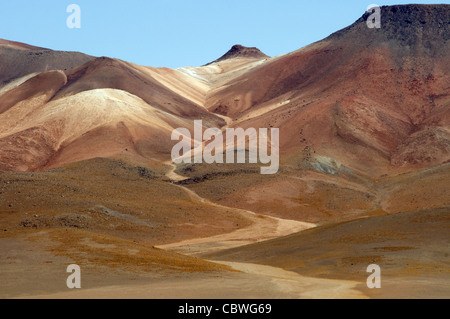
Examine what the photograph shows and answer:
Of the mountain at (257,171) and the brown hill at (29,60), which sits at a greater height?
the brown hill at (29,60)

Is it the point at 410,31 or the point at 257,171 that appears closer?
the point at 257,171

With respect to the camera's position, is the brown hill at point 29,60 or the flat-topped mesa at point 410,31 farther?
the brown hill at point 29,60

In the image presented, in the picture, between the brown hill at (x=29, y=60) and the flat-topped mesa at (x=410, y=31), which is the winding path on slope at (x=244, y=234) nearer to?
→ the flat-topped mesa at (x=410, y=31)

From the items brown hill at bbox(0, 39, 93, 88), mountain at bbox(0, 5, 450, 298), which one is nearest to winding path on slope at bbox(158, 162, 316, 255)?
mountain at bbox(0, 5, 450, 298)

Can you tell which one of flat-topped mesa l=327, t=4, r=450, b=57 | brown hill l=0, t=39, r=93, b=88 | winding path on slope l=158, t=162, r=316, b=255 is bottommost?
winding path on slope l=158, t=162, r=316, b=255

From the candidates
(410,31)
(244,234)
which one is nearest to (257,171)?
(244,234)

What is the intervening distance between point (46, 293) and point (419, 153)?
80026mm

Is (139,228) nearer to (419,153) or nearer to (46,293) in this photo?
(46,293)

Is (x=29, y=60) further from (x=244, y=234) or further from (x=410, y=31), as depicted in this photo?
(x=244, y=234)

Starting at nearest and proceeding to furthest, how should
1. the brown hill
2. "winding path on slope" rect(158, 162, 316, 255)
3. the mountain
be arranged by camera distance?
the mountain, "winding path on slope" rect(158, 162, 316, 255), the brown hill

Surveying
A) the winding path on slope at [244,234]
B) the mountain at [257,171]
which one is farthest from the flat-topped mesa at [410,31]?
the winding path on slope at [244,234]

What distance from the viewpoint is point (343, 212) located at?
72.4 m

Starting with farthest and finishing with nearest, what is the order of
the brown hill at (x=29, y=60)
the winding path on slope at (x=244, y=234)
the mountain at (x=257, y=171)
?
the brown hill at (x=29, y=60) → the winding path on slope at (x=244, y=234) → the mountain at (x=257, y=171)

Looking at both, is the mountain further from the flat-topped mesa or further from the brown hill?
the brown hill
